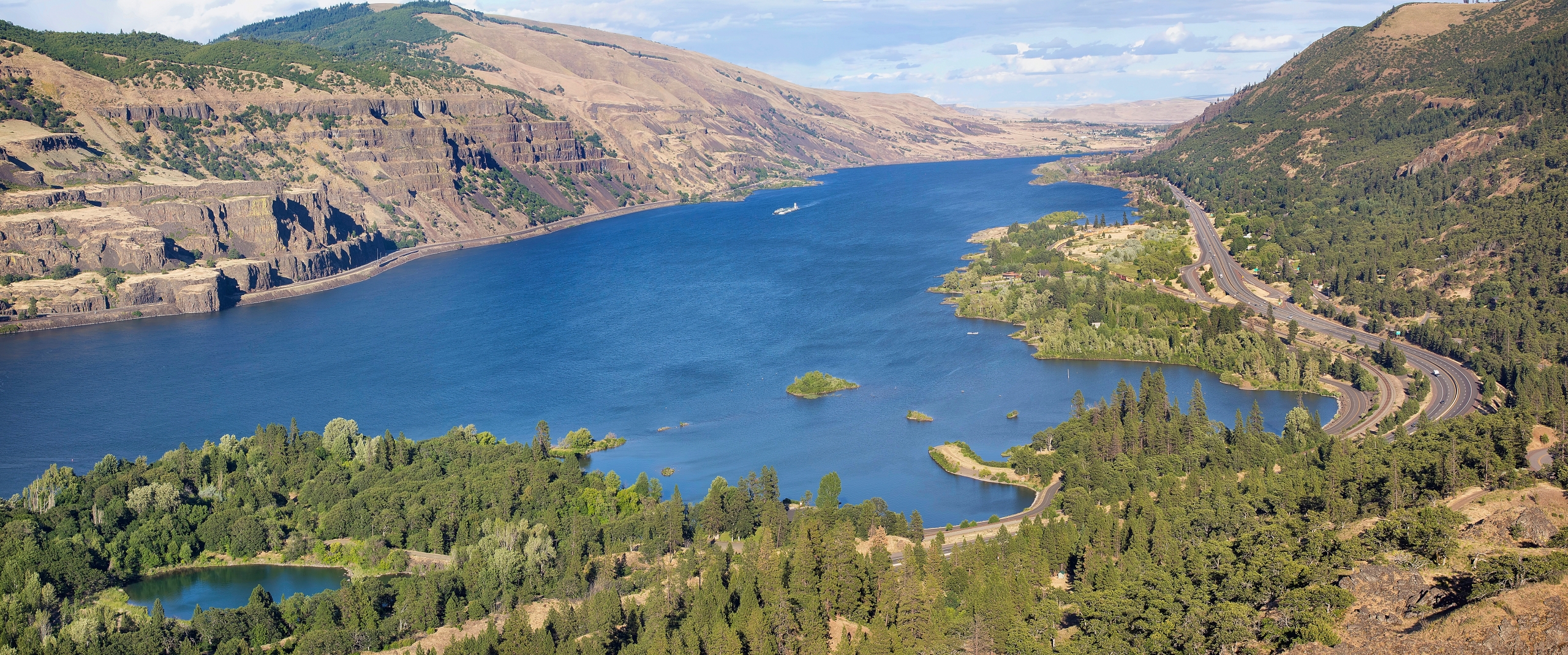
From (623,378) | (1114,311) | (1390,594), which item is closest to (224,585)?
(623,378)

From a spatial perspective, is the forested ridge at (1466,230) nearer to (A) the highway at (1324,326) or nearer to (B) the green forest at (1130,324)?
(A) the highway at (1324,326)

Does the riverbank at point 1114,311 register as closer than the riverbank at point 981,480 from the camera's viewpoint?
No

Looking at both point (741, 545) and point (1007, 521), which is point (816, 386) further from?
point (741, 545)

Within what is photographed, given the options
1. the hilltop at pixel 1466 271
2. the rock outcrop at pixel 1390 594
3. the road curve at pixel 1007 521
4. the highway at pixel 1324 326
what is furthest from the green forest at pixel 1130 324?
the rock outcrop at pixel 1390 594

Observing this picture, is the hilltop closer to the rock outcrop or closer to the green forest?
the rock outcrop

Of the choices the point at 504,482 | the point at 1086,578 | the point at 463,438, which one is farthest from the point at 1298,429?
the point at 463,438

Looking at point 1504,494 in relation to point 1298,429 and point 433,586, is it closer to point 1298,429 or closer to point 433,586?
point 1298,429
